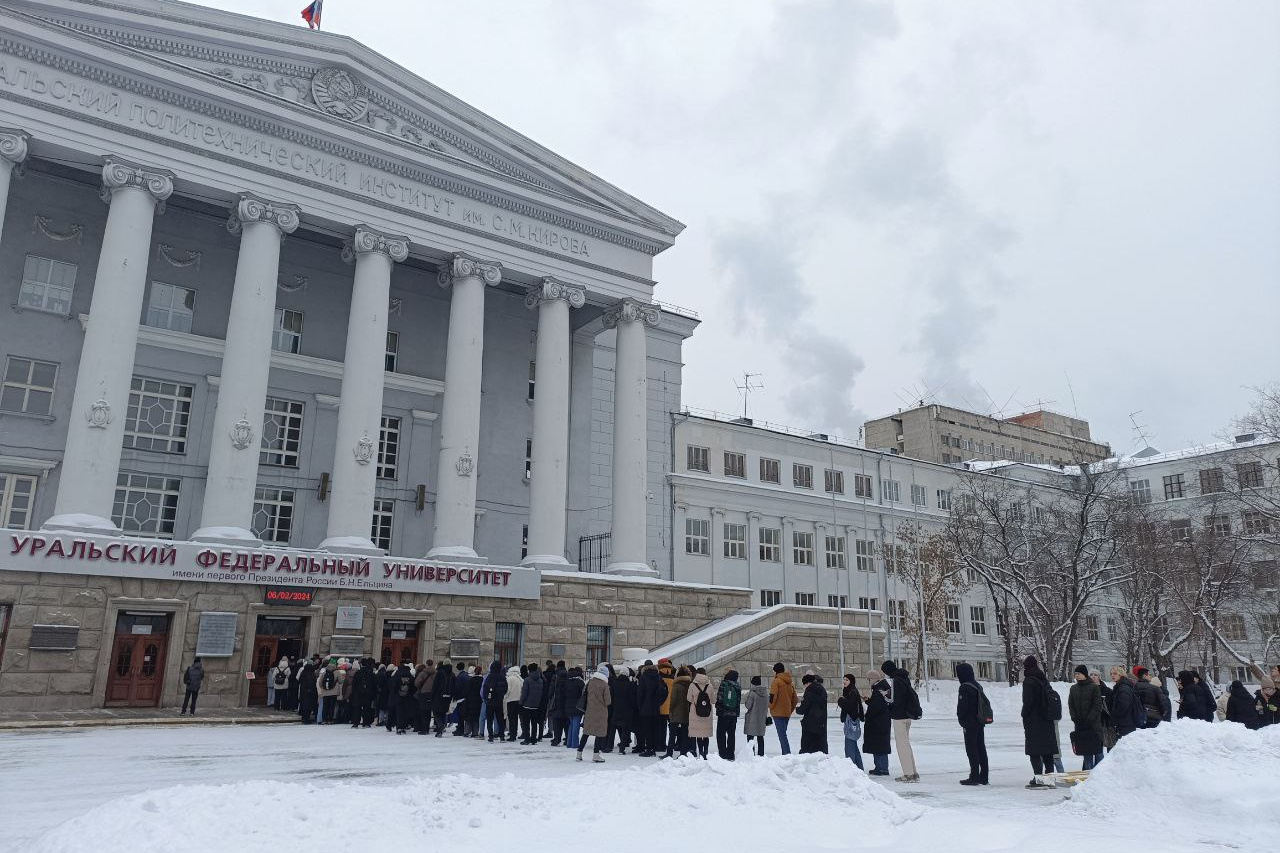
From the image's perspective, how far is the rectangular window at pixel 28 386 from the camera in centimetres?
2800

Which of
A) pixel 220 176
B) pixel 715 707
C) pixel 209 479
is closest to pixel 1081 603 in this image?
pixel 715 707

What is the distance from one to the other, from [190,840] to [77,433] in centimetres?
2062

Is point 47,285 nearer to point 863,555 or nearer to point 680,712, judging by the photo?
point 680,712

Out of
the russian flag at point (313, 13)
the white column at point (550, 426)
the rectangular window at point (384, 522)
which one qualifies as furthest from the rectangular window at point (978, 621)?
the russian flag at point (313, 13)

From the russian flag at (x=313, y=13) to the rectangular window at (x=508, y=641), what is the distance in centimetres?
2304

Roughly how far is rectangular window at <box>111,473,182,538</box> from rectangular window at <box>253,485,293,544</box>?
2592mm

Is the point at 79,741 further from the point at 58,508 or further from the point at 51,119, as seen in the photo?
the point at 51,119

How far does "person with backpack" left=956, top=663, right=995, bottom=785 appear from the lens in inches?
515

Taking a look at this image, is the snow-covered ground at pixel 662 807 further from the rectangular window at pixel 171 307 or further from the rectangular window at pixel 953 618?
the rectangular window at pixel 953 618

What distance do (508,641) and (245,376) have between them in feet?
38.5

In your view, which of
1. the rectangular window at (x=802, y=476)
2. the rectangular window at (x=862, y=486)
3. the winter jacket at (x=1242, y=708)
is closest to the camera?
the winter jacket at (x=1242, y=708)

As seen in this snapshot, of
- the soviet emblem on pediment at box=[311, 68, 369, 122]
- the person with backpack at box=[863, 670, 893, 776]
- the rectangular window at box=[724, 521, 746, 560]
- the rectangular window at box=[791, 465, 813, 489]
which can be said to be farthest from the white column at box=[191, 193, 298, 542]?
the rectangular window at box=[791, 465, 813, 489]

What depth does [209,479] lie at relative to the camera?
26.6 metres

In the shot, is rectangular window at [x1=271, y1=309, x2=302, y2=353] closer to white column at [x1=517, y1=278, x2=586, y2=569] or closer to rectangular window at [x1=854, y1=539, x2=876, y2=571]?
white column at [x1=517, y1=278, x2=586, y2=569]
